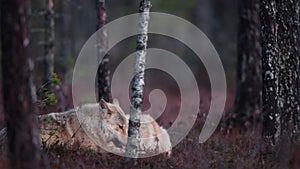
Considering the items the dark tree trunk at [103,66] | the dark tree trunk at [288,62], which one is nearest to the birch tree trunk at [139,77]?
the dark tree trunk at [288,62]

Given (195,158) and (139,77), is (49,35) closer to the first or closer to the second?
(139,77)

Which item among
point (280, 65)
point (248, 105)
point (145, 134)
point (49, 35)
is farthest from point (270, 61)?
point (49, 35)

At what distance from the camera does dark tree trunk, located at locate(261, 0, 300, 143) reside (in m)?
8.91

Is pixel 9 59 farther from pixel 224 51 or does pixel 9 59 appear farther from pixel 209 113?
pixel 224 51

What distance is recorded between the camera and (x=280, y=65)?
8977 millimetres

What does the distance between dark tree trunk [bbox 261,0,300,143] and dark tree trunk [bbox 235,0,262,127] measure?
3829mm

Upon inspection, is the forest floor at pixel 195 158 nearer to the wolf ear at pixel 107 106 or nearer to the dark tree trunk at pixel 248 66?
the wolf ear at pixel 107 106

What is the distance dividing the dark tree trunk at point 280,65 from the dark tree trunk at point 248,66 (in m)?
3.83

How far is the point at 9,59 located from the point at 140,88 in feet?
8.51

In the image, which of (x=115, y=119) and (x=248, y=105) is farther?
(x=248, y=105)

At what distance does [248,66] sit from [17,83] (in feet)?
26.3

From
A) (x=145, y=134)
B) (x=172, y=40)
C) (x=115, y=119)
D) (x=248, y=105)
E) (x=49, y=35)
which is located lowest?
(x=145, y=134)

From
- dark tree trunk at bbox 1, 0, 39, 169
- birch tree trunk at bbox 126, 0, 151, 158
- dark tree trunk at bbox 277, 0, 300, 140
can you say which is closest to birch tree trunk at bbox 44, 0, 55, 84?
birch tree trunk at bbox 126, 0, 151, 158

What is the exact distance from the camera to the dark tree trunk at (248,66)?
13039 mm
